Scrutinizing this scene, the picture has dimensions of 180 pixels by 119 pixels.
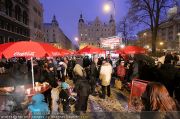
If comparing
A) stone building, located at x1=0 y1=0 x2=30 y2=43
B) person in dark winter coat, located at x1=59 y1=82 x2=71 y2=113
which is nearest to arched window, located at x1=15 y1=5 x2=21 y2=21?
stone building, located at x1=0 y1=0 x2=30 y2=43

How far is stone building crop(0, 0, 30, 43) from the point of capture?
56.4m

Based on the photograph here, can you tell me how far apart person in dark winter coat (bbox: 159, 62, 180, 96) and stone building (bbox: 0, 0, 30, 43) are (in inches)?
1856

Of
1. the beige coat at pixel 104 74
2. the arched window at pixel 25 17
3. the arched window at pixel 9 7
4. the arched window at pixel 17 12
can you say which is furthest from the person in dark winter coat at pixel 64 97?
the arched window at pixel 25 17

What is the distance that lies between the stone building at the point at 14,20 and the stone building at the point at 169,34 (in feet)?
92.0

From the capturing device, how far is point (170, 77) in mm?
11125

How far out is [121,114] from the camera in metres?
5.96

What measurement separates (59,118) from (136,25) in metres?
39.0

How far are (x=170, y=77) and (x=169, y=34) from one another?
138623 millimetres

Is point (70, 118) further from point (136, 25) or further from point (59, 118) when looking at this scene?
point (136, 25)

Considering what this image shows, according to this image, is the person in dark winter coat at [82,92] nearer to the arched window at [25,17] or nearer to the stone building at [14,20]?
the stone building at [14,20]

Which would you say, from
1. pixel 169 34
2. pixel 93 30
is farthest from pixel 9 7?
pixel 93 30

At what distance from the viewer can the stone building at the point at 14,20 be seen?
56375 millimetres

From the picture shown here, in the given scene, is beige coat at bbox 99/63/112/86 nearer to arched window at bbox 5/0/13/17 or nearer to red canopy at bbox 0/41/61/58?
red canopy at bbox 0/41/61/58

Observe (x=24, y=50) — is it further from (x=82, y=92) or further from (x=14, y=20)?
(x=14, y=20)
